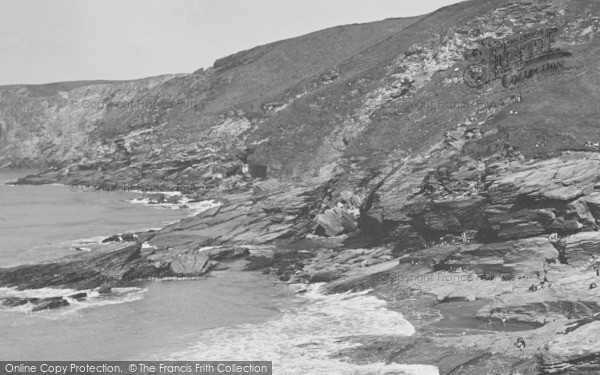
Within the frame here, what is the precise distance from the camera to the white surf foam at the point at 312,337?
28.9m

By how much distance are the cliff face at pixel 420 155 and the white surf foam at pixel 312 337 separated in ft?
8.76

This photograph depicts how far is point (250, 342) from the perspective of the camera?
3362 centimetres

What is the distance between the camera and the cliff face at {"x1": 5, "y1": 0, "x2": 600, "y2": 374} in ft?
134

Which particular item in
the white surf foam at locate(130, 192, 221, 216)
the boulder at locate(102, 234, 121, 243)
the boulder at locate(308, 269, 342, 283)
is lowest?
the boulder at locate(308, 269, 342, 283)

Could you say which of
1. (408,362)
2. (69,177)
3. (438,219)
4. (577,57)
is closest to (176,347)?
(408,362)

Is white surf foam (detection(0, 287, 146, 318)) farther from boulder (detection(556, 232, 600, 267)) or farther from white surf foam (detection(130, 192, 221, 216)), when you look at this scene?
white surf foam (detection(130, 192, 221, 216))

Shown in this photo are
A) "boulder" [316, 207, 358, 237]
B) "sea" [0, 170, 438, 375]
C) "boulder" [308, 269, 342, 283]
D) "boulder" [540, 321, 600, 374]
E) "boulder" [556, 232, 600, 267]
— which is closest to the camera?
"boulder" [540, 321, 600, 374]

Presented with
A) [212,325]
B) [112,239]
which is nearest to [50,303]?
[212,325]

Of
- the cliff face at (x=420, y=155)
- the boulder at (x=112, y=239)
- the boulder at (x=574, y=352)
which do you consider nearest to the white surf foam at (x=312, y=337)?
the cliff face at (x=420, y=155)

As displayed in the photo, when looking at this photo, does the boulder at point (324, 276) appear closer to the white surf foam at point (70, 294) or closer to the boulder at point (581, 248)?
the white surf foam at point (70, 294)

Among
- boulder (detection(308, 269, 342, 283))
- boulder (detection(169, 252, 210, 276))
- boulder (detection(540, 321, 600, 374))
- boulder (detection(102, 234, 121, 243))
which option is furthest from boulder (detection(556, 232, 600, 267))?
boulder (detection(102, 234, 121, 243))

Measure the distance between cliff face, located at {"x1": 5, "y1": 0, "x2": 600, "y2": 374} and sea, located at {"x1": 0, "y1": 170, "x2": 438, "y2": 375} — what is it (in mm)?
3195

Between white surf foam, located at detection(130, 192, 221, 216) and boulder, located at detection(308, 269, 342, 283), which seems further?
white surf foam, located at detection(130, 192, 221, 216)

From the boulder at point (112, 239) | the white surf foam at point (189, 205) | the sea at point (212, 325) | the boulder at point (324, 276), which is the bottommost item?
the boulder at point (324, 276)
